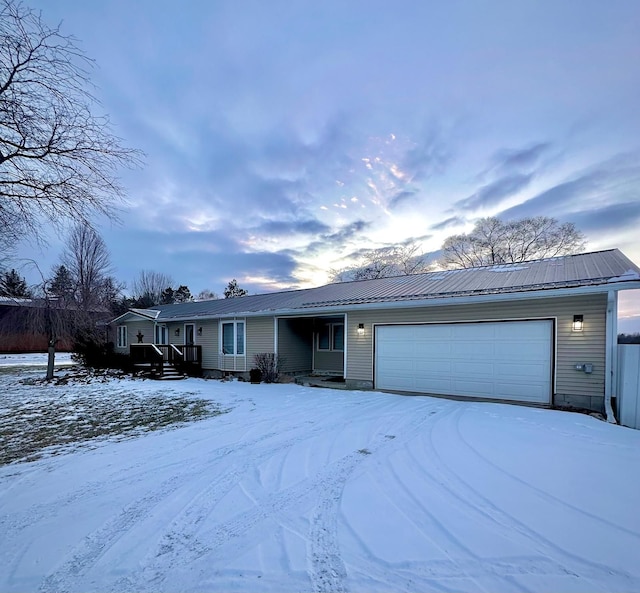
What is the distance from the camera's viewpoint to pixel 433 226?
21.0 m

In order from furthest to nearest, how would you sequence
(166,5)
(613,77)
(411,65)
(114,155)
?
(411,65) → (613,77) → (166,5) → (114,155)

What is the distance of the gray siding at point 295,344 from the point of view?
12.6 metres

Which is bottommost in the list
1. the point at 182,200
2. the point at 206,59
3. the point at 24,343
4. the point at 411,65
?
the point at 24,343

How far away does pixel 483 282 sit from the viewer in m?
9.27

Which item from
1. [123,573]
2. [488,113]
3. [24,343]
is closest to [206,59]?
[488,113]

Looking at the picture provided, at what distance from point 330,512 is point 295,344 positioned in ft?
33.4

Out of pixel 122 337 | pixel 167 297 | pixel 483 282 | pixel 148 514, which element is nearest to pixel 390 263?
pixel 483 282

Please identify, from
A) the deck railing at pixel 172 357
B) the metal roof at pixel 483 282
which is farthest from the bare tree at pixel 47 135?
the deck railing at pixel 172 357

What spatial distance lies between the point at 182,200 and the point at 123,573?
9.71m

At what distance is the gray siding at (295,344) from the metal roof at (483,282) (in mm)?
919

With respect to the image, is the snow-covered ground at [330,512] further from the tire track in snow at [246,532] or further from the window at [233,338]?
the window at [233,338]

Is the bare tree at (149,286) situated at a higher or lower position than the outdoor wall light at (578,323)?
higher

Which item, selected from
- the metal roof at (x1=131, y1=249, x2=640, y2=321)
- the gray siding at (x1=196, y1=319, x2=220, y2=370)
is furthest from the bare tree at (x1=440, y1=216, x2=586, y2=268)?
the gray siding at (x1=196, y1=319, x2=220, y2=370)

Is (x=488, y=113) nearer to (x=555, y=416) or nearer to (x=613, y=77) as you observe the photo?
(x=613, y=77)
